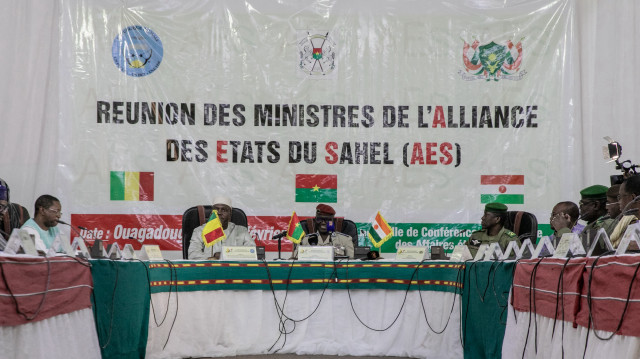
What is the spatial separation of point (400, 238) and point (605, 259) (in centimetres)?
552

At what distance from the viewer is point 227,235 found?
295 inches

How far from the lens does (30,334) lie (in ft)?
11.0

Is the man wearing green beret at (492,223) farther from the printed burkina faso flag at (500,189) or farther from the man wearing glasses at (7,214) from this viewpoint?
the man wearing glasses at (7,214)

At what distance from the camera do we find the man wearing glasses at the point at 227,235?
724 cm

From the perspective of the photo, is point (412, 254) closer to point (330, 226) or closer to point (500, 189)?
point (330, 226)

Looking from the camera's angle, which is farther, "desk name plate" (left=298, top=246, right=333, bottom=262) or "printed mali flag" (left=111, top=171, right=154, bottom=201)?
"printed mali flag" (left=111, top=171, right=154, bottom=201)

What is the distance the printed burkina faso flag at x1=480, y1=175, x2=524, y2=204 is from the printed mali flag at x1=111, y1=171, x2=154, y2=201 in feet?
11.4

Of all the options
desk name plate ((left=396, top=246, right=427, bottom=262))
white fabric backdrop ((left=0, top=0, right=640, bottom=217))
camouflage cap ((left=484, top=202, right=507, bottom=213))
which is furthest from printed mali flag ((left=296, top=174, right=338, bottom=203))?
white fabric backdrop ((left=0, top=0, right=640, bottom=217))

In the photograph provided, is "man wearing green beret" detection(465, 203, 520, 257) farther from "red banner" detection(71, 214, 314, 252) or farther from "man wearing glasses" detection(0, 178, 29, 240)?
"man wearing glasses" detection(0, 178, 29, 240)

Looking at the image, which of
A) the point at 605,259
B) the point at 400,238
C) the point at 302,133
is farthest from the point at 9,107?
the point at 605,259

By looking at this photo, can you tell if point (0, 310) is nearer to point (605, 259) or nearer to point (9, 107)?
point (605, 259)

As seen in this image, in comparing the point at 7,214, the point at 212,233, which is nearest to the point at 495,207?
the point at 212,233

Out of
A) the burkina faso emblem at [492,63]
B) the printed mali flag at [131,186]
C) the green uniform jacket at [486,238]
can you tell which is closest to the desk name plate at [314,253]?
the green uniform jacket at [486,238]

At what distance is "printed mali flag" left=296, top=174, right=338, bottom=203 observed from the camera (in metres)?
8.62
